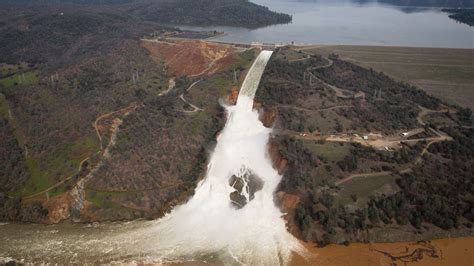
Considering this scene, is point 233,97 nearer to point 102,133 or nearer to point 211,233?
point 102,133

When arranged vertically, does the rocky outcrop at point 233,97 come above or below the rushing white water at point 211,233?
above

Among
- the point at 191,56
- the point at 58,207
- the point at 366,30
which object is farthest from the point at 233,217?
the point at 366,30

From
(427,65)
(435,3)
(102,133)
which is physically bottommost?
(102,133)

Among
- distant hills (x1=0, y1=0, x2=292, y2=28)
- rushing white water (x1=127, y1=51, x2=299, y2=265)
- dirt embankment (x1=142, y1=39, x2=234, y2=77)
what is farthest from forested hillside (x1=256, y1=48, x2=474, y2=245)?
distant hills (x1=0, y1=0, x2=292, y2=28)

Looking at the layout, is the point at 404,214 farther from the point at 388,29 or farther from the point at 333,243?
the point at 388,29

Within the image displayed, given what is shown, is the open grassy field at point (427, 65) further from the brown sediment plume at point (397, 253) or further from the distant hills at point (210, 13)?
the distant hills at point (210, 13)

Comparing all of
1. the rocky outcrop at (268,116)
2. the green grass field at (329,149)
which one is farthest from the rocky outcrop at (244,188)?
the rocky outcrop at (268,116)
